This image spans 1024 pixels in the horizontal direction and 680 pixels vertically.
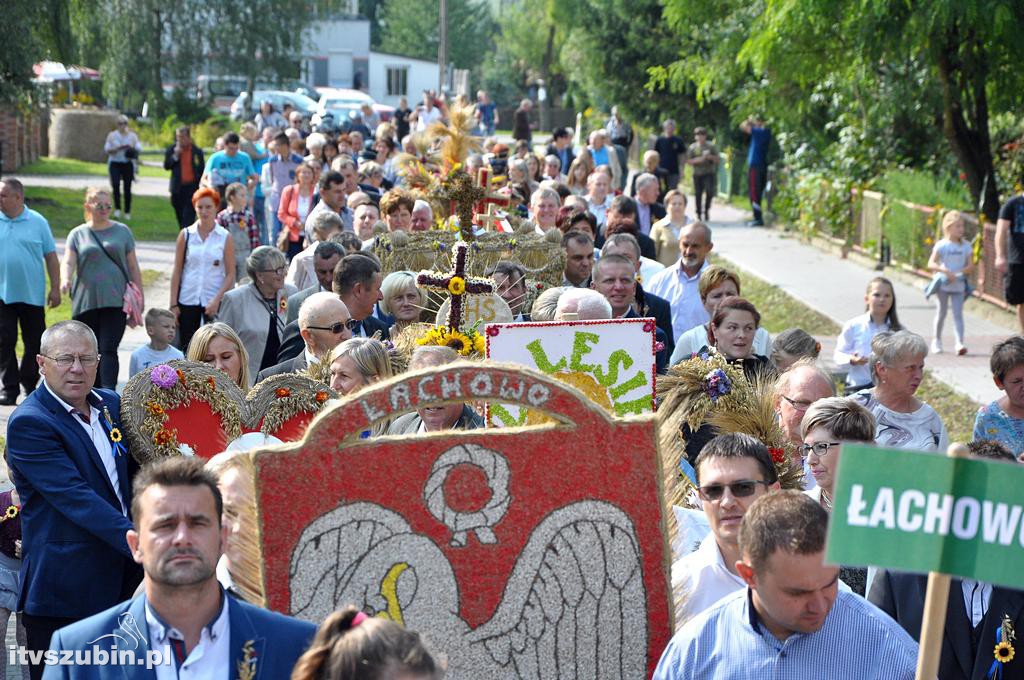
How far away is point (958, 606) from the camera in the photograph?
4.69 meters

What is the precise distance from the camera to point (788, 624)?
3.64 metres

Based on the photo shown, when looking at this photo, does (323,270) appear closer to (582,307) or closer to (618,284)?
(618,284)

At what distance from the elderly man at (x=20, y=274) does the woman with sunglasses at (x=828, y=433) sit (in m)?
7.43

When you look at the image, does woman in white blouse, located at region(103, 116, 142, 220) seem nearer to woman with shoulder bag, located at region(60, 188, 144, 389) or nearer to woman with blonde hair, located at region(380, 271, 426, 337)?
woman with shoulder bag, located at region(60, 188, 144, 389)

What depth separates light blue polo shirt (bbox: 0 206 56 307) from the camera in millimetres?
11133

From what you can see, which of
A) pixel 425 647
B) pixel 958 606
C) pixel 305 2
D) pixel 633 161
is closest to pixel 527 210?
pixel 958 606

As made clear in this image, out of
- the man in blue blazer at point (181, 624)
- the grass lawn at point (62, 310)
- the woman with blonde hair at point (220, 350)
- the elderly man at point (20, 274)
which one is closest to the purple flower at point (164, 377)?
the woman with blonde hair at point (220, 350)

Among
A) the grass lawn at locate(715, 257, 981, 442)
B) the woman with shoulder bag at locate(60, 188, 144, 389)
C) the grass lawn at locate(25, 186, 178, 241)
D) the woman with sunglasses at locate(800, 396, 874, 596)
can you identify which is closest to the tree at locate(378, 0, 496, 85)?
the grass lawn at locate(25, 186, 178, 241)

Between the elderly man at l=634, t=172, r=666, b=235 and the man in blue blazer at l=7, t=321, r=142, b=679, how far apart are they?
9352mm

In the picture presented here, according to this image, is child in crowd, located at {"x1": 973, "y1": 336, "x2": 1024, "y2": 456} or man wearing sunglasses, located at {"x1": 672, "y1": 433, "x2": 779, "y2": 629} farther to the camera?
child in crowd, located at {"x1": 973, "y1": 336, "x2": 1024, "y2": 456}

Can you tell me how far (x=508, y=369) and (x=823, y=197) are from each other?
21.1 m

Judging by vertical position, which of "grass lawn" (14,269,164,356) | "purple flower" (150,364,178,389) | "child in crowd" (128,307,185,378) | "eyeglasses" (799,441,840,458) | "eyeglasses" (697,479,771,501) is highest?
"eyeglasses" (697,479,771,501)

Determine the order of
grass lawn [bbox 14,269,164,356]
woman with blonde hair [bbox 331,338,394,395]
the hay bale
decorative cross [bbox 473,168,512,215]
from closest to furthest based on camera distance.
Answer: woman with blonde hair [bbox 331,338,394,395], decorative cross [bbox 473,168,512,215], grass lawn [bbox 14,269,164,356], the hay bale

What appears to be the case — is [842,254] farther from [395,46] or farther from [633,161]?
[395,46]
